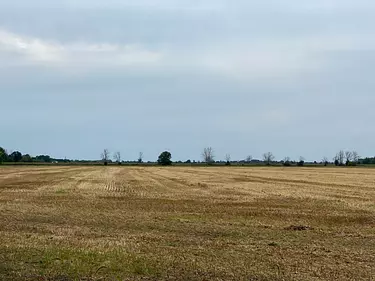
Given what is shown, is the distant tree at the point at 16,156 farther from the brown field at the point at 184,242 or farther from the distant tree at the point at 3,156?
the brown field at the point at 184,242

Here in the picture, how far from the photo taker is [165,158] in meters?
194

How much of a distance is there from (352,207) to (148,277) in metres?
20.3

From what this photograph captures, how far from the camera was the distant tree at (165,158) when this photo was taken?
194 metres

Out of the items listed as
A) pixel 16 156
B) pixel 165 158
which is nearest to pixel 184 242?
pixel 165 158

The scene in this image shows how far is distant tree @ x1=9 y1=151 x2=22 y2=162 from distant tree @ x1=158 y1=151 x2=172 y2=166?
2077 inches

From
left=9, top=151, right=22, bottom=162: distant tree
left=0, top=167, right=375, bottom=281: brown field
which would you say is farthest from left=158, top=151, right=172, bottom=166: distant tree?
left=0, top=167, right=375, bottom=281: brown field

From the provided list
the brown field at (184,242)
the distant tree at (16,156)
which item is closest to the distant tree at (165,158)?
the distant tree at (16,156)

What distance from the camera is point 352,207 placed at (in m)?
28.3

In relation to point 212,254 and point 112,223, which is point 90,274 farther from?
point 112,223

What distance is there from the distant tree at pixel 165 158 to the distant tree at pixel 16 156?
52759mm

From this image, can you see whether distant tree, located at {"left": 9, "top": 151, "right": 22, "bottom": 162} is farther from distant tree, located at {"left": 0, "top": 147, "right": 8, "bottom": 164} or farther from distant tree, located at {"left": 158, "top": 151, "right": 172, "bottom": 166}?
distant tree, located at {"left": 158, "top": 151, "right": 172, "bottom": 166}

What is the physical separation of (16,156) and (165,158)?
2207 inches

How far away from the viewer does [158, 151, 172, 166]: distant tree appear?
193762 millimetres

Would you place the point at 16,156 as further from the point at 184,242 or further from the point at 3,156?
the point at 184,242
